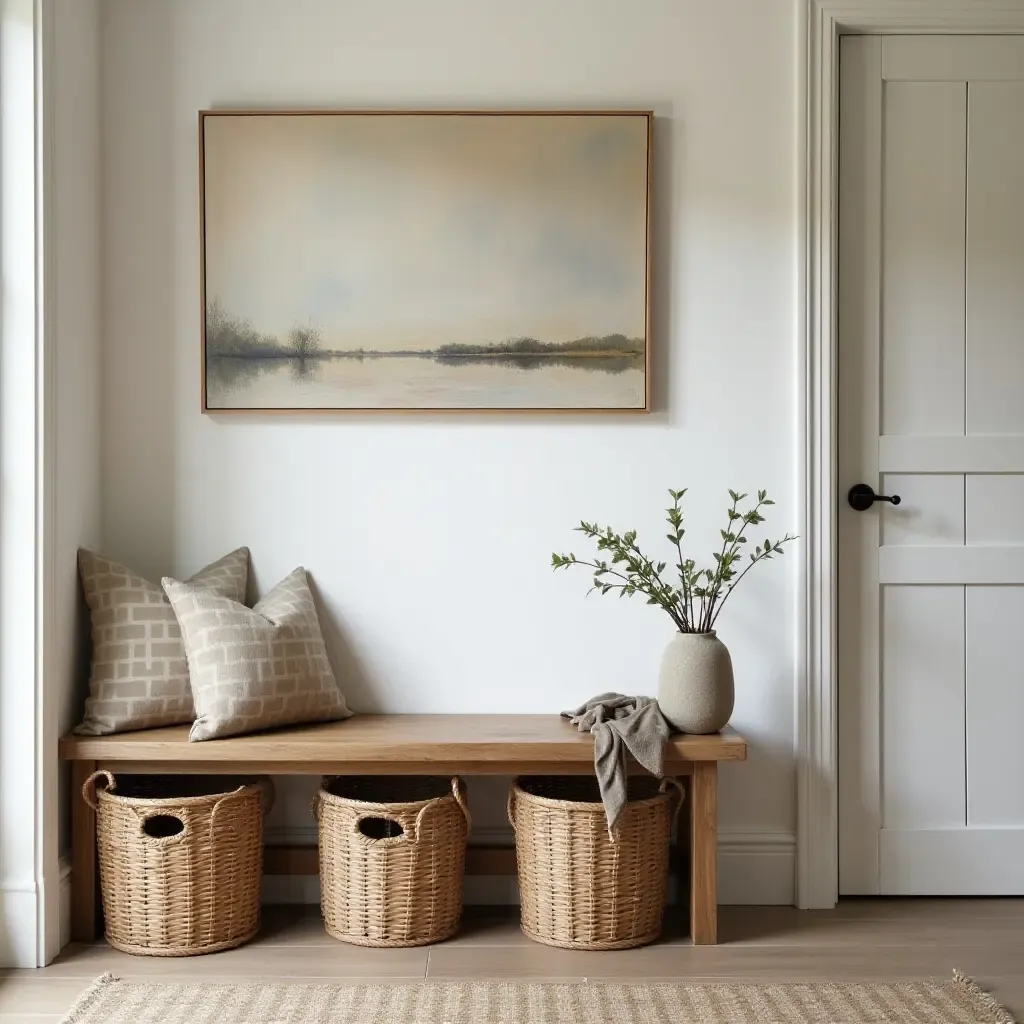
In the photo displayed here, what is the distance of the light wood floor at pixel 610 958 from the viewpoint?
7.69 ft

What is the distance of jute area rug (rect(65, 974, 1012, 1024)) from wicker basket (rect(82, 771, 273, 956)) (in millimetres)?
164

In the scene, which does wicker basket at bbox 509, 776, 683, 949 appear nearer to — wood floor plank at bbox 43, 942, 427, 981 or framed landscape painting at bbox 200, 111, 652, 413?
wood floor plank at bbox 43, 942, 427, 981

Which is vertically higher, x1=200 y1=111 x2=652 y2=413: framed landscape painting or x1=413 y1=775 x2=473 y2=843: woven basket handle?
x1=200 y1=111 x2=652 y2=413: framed landscape painting

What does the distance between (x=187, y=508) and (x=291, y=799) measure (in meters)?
0.79

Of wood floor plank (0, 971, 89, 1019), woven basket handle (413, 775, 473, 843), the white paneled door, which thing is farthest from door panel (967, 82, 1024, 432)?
wood floor plank (0, 971, 89, 1019)

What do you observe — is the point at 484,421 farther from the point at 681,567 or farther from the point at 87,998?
the point at 87,998

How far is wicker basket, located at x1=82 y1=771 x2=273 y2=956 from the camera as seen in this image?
2.44 metres

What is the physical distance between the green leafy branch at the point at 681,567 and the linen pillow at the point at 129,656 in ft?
3.07

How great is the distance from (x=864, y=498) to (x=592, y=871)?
115cm

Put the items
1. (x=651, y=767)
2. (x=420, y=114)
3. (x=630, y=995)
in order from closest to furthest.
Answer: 1. (x=630, y=995)
2. (x=651, y=767)
3. (x=420, y=114)

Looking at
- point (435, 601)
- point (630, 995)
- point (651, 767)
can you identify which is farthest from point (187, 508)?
point (630, 995)

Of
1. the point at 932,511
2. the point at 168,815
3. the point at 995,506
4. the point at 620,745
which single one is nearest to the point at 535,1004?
the point at 620,745

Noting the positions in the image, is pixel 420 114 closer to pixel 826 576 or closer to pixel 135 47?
pixel 135 47

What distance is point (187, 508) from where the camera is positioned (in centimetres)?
282
